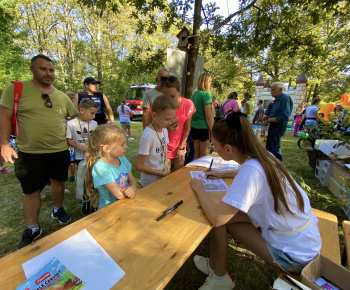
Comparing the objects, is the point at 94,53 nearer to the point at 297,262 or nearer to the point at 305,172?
the point at 305,172

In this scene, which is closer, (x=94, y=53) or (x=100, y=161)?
(x=100, y=161)

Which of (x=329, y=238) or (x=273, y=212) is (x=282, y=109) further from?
(x=273, y=212)

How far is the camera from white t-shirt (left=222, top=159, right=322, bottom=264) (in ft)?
3.74

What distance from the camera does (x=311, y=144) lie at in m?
5.75

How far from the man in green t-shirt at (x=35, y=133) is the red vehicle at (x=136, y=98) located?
12000 mm

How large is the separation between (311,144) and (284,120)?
242 cm

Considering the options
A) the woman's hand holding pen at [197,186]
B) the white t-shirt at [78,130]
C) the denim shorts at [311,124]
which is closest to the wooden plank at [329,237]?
the woman's hand holding pen at [197,186]

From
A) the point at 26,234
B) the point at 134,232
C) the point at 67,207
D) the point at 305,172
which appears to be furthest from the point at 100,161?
the point at 305,172

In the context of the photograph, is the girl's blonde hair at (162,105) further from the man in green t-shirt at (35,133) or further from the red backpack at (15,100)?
the red backpack at (15,100)

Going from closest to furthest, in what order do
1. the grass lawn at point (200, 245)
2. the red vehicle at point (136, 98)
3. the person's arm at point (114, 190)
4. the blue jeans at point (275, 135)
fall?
the person's arm at point (114, 190), the grass lawn at point (200, 245), the blue jeans at point (275, 135), the red vehicle at point (136, 98)

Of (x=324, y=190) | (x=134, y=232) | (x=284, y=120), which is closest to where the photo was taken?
(x=134, y=232)

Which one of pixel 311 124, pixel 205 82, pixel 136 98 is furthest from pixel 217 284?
pixel 136 98

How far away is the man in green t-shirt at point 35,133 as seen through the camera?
76.5 inches

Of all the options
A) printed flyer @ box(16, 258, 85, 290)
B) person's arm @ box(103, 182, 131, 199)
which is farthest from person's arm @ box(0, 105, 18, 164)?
printed flyer @ box(16, 258, 85, 290)
